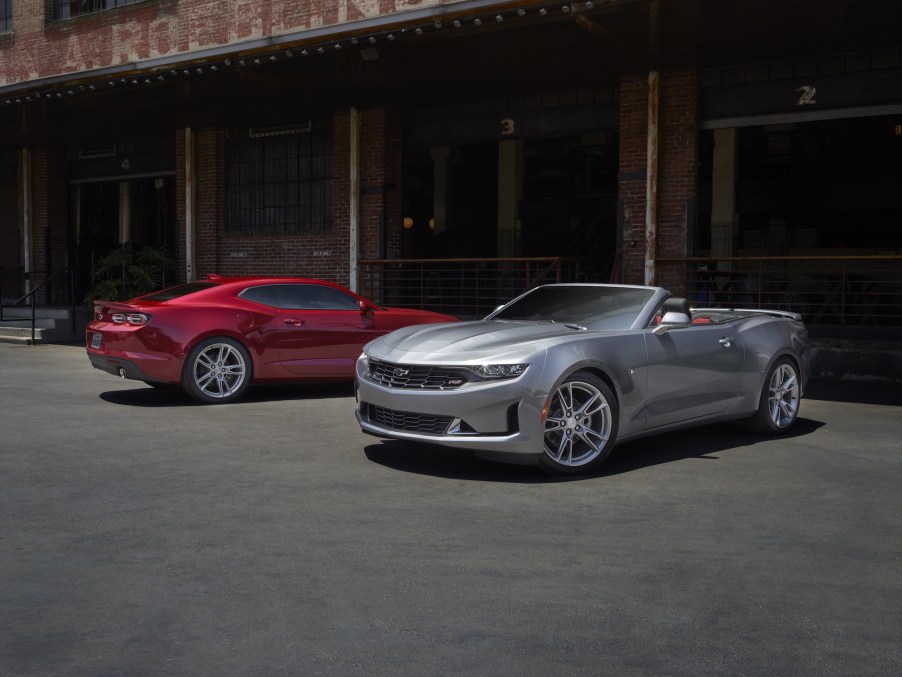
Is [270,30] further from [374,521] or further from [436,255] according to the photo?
[374,521]

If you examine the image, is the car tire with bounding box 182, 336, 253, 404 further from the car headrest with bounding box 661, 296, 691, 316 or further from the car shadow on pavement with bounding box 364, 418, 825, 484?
the car headrest with bounding box 661, 296, 691, 316

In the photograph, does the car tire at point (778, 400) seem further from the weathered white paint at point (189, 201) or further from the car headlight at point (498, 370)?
the weathered white paint at point (189, 201)

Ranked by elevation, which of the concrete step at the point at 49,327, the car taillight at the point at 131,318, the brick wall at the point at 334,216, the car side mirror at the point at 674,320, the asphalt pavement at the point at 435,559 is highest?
the brick wall at the point at 334,216

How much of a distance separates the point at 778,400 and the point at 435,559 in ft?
16.5

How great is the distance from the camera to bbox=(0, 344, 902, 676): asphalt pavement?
344 centimetres

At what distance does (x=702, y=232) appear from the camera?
25312 mm

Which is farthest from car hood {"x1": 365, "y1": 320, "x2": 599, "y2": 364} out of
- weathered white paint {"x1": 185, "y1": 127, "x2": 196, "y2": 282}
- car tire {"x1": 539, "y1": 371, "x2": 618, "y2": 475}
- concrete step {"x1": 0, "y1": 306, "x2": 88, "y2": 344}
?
weathered white paint {"x1": 185, "y1": 127, "x2": 196, "y2": 282}

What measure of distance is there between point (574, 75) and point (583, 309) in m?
8.93

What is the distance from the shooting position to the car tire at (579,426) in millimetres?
6543

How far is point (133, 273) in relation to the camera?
20.7 meters

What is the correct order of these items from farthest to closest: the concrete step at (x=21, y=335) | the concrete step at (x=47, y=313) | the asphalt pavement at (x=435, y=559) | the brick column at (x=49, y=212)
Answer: the brick column at (x=49, y=212) < the concrete step at (x=47, y=313) < the concrete step at (x=21, y=335) < the asphalt pavement at (x=435, y=559)

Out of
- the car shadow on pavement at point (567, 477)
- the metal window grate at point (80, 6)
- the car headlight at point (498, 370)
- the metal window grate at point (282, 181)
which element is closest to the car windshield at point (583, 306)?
the car shadow on pavement at point (567, 477)

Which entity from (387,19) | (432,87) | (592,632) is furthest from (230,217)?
(592,632)

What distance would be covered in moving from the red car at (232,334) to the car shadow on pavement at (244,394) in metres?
0.23
